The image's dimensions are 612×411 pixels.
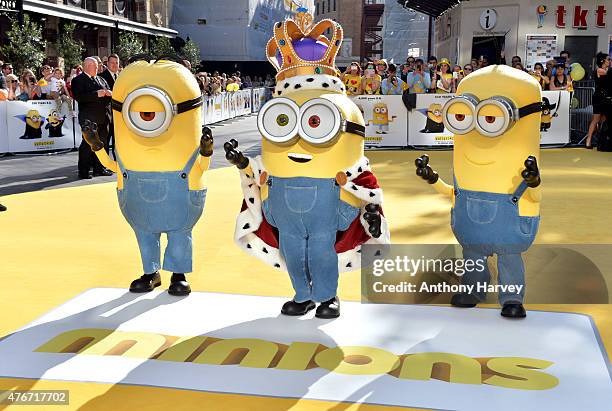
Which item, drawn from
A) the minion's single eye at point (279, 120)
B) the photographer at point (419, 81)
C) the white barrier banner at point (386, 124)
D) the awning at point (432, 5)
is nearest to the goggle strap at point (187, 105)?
the minion's single eye at point (279, 120)

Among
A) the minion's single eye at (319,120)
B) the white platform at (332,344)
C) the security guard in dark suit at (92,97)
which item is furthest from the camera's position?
the security guard in dark suit at (92,97)

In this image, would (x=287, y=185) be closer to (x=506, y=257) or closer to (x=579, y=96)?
(x=506, y=257)

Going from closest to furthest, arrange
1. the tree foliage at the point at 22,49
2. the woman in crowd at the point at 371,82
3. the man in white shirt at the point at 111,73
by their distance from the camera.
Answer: the man in white shirt at the point at 111,73, the woman in crowd at the point at 371,82, the tree foliage at the point at 22,49

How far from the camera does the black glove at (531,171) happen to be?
4199mm

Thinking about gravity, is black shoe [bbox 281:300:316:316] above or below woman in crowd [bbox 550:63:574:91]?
below

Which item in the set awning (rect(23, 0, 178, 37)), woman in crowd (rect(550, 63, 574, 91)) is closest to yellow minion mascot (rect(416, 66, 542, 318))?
woman in crowd (rect(550, 63, 574, 91))

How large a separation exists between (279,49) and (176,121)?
89 cm

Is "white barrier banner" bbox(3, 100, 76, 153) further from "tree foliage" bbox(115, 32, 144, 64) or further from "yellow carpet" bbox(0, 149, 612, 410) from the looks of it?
"tree foliage" bbox(115, 32, 144, 64)

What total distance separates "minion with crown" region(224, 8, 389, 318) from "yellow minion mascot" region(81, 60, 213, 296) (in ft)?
1.73

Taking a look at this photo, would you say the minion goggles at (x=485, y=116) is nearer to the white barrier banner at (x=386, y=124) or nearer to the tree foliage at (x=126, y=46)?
the white barrier banner at (x=386, y=124)

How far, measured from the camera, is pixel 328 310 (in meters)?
4.56

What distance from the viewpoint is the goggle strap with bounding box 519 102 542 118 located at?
4.39m

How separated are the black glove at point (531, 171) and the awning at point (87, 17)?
21.1 meters

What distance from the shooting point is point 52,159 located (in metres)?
12.9
